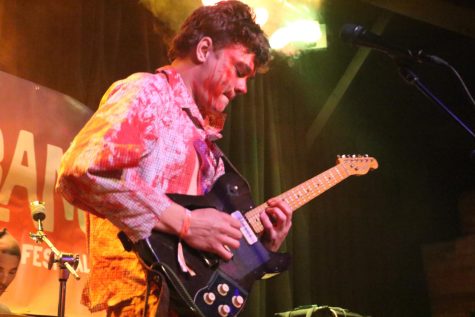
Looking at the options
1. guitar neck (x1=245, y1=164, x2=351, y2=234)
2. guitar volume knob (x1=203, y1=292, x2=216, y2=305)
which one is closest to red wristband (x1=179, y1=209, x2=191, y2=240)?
guitar volume knob (x1=203, y1=292, x2=216, y2=305)

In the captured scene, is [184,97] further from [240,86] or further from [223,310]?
[223,310]

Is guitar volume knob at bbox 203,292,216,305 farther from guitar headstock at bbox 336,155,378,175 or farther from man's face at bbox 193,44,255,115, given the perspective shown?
guitar headstock at bbox 336,155,378,175

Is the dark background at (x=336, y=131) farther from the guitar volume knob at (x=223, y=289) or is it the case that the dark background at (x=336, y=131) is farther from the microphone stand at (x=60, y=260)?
the guitar volume knob at (x=223, y=289)

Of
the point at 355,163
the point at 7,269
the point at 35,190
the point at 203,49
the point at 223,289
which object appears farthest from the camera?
the point at 355,163

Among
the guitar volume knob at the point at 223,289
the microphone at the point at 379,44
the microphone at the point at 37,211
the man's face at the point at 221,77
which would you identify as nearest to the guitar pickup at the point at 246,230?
the guitar volume knob at the point at 223,289

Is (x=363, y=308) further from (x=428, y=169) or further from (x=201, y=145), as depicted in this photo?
(x=201, y=145)

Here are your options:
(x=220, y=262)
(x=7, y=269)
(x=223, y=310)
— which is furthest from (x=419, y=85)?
(x=7, y=269)

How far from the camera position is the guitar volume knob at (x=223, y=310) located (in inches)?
68.1

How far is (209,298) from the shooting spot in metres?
1.72

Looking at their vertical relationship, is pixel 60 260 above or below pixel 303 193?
below

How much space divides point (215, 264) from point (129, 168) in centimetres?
43

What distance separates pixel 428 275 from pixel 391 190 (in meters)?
0.95

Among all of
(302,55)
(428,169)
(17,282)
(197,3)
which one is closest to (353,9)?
(302,55)

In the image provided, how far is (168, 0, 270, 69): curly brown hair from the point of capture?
2.30m
